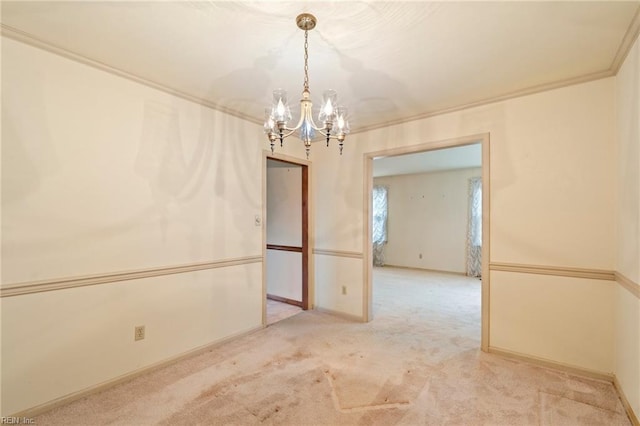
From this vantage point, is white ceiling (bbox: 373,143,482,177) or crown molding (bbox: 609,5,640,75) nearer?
crown molding (bbox: 609,5,640,75)

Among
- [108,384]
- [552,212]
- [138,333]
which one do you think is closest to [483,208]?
[552,212]

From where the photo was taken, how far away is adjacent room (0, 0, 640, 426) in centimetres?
182

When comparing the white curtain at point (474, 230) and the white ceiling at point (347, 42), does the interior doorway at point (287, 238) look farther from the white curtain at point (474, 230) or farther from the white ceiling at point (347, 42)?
the white curtain at point (474, 230)

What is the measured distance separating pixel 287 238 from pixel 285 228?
0.52 feet

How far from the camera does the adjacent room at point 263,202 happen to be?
182cm

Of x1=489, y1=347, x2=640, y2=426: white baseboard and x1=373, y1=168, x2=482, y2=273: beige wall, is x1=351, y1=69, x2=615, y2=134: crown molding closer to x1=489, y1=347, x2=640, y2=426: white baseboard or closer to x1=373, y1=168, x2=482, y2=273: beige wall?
x1=489, y1=347, x2=640, y2=426: white baseboard

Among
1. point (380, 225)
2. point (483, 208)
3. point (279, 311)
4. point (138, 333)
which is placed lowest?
point (279, 311)

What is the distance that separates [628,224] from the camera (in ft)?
6.52

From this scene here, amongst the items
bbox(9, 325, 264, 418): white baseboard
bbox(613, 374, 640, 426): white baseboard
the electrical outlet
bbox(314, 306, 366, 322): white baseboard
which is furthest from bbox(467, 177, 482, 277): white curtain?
the electrical outlet

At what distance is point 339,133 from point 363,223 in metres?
1.93

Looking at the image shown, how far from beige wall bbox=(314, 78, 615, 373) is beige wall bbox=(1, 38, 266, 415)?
265 cm

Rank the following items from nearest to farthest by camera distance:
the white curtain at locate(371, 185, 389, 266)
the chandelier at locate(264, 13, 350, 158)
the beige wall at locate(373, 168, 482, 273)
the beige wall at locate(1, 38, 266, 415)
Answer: the chandelier at locate(264, 13, 350, 158), the beige wall at locate(1, 38, 266, 415), the beige wall at locate(373, 168, 482, 273), the white curtain at locate(371, 185, 389, 266)

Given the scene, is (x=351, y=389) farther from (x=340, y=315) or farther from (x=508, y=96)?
(x=508, y=96)

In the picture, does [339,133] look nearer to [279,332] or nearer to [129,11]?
[129,11]
